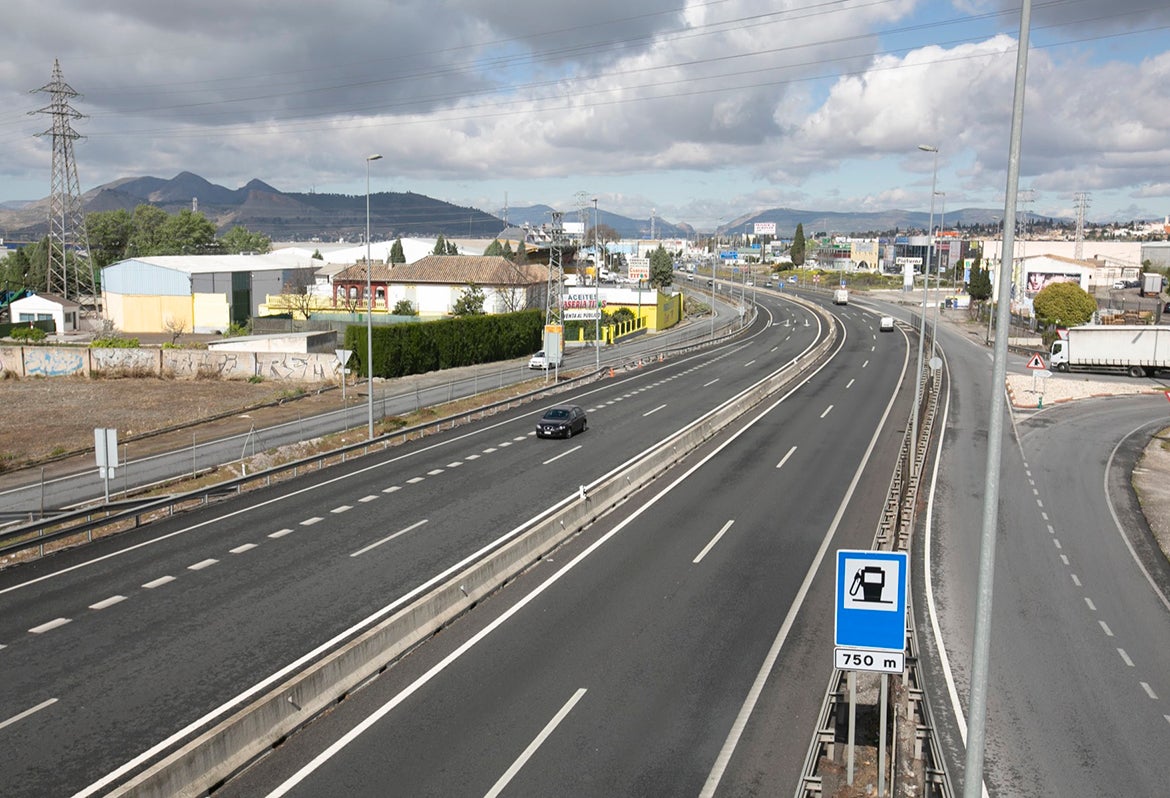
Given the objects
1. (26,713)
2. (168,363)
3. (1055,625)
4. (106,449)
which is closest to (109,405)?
(168,363)

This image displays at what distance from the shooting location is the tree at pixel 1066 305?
280 ft

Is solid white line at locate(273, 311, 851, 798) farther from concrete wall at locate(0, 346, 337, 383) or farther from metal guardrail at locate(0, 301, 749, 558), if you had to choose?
concrete wall at locate(0, 346, 337, 383)

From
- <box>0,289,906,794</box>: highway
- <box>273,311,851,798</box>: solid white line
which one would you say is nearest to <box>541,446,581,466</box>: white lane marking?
<box>0,289,906,794</box>: highway

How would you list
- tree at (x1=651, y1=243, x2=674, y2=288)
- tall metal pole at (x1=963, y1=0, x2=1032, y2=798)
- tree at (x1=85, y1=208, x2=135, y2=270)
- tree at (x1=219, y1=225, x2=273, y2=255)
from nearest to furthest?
tall metal pole at (x1=963, y1=0, x2=1032, y2=798) < tree at (x1=651, y1=243, x2=674, y2=288) < tree at (x1=85, y1=208, x2=135, y2=270) < tree at (x1=219, y1=225, x2=273, y2=255)

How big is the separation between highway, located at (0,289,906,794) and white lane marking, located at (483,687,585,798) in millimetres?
3695

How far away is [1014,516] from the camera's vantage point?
29.0 m

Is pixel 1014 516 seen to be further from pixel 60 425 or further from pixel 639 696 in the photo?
pixel 60 425

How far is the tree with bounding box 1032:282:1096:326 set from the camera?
85250 millimetres

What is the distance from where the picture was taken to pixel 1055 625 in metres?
19.8

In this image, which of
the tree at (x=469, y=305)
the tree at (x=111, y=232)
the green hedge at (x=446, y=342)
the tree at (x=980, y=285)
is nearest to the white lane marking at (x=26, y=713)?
the green hedge at (x=446, y=342)

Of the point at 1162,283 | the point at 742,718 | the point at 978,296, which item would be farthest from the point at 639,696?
the point at 1162,283

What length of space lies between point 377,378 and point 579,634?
143ft

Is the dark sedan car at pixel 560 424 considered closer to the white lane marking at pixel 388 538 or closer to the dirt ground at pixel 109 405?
the white lane marking at pixel 388 538

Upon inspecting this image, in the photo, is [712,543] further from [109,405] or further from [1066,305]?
[1066,305]
